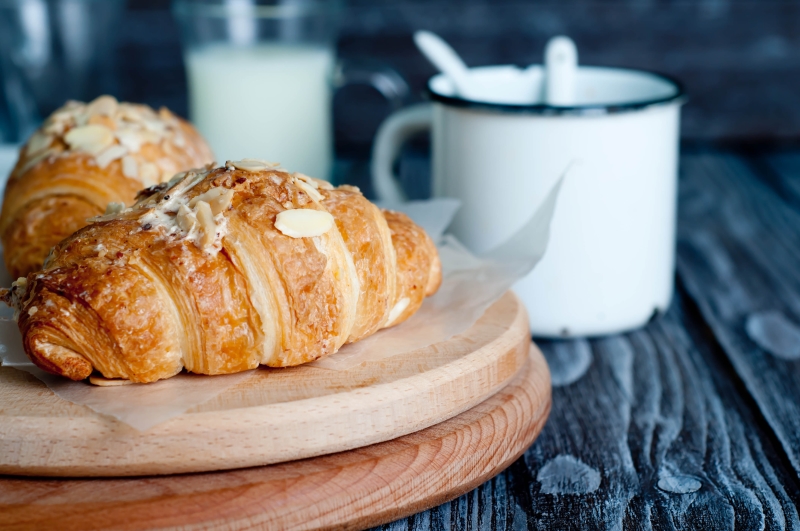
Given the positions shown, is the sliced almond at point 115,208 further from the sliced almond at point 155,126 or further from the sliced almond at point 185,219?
the sliced almond at point 155,126

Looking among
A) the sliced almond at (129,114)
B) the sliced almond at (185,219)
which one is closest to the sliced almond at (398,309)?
the sliced almond at (185,219)

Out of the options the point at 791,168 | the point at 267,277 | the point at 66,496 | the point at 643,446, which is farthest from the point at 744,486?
the point at 791,168

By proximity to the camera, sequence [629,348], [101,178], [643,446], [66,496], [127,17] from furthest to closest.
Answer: [127,17] < [629,348] < [101,178] < [643,446] < [66,496]

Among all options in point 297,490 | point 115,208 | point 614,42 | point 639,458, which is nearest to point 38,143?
point 115,208

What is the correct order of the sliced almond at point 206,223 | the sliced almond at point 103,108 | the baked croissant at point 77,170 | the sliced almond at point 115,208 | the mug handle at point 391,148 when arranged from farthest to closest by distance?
the mug handle at point 391,148 → the sliced almond at point 103,108 → the baked croissant at point 77,170 → the sliced almond at point 115,208 → the sliced almond at point 206,223

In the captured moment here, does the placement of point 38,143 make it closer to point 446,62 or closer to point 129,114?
point 129,114

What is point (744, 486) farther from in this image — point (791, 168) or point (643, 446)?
point (791, 168)

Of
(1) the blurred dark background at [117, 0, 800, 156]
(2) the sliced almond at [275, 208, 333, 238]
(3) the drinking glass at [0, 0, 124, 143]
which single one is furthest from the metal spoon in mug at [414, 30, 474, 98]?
(1) the blurred dark background at [117, 0, 800, 156]
